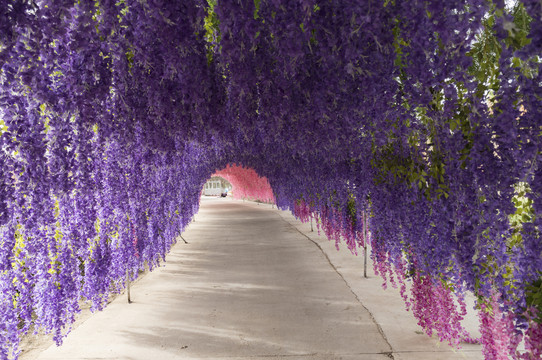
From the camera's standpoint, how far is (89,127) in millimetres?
2838

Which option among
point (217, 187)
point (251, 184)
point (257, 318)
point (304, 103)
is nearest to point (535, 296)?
point (304, 103)

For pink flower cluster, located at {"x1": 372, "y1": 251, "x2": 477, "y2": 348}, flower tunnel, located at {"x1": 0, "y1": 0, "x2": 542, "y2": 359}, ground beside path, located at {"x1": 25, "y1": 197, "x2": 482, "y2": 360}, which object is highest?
flower tunnel, located at {"x1": 0, "y1": 0, "x2": 542, "y2": 359}

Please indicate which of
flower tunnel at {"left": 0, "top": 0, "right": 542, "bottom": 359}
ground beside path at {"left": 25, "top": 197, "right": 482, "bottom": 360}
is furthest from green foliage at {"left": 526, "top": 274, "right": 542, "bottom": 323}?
ground beside path at {"left": 25, "top": 197, "right": 482, "bottom": 360}

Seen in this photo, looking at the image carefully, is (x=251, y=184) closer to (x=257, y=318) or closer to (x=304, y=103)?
(x=257, y=318)

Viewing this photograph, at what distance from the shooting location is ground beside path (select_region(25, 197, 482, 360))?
15.2 ft

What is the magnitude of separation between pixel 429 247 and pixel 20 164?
124 inches

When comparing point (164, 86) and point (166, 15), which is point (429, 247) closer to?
point (164, 86)

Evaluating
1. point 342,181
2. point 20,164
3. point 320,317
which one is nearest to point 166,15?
point 20,164

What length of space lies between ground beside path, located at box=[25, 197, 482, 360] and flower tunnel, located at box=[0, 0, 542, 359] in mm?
1095

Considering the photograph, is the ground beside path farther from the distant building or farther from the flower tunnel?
the distant building

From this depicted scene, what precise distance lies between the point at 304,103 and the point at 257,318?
370 centimetres

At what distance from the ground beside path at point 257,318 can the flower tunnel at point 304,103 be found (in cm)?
109

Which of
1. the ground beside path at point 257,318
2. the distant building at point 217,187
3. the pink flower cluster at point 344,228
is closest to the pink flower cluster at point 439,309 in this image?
the ground beside path at point 257,318

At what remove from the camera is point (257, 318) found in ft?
19.0
